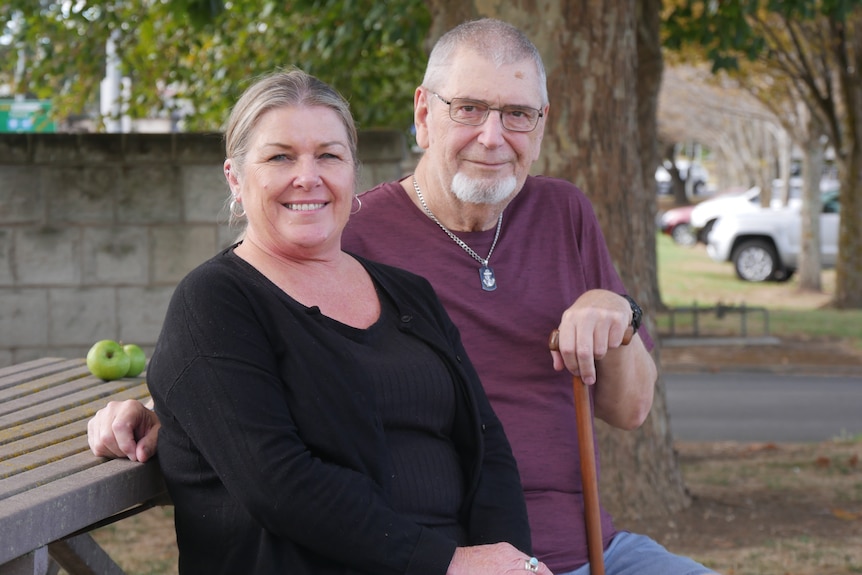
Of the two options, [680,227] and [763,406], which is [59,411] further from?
[680,227]

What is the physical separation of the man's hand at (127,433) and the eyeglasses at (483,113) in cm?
107

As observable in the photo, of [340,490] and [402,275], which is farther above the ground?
[402,275]

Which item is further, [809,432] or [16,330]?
[809,432]

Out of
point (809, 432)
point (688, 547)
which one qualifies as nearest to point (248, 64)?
point (809, 432)

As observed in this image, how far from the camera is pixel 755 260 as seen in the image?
24.4 m

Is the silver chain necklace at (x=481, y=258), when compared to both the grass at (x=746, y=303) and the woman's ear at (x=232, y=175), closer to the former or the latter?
the woman's ear at (x=232, y=175)

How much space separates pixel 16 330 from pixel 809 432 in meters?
5.84

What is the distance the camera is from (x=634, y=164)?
19.7 feet

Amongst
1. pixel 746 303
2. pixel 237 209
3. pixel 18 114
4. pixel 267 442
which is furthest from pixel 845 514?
pixel 746 303

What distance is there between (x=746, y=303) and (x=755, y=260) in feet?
13.8

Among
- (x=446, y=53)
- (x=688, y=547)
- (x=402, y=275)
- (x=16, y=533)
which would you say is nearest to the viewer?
(x=16, y=533)

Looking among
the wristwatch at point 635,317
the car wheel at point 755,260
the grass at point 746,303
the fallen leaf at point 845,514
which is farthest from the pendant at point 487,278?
the car wheel at point 755,260

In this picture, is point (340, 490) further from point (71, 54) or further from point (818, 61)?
point (818, 61)

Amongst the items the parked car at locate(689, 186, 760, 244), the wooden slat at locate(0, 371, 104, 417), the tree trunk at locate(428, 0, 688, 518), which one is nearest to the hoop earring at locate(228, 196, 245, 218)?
the wooden slat at locate(0, 371, 104, 417)
